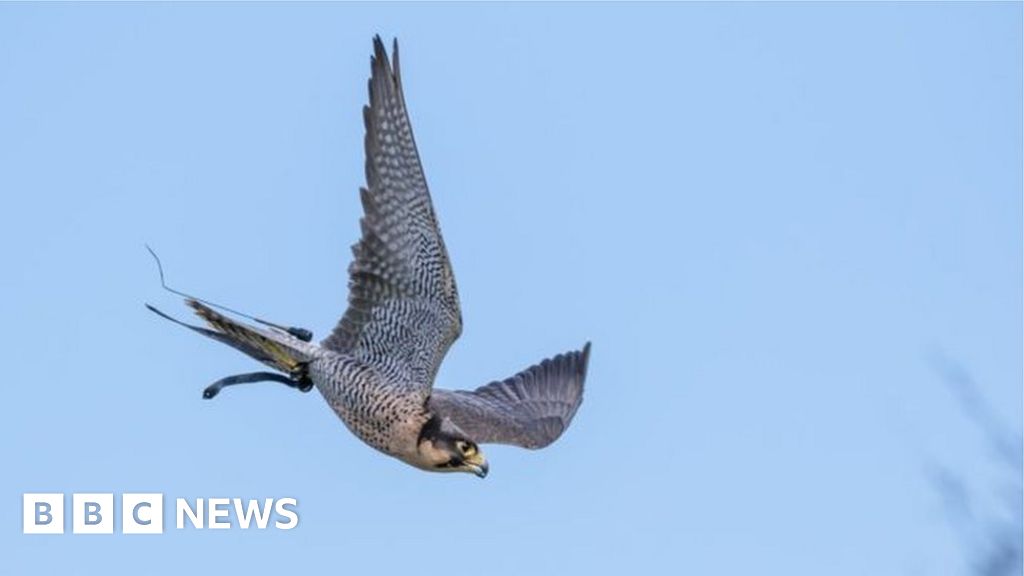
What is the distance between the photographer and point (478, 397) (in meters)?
19.2

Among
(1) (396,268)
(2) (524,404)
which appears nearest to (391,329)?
(1) (396,268)

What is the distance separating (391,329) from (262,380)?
79 centimetres

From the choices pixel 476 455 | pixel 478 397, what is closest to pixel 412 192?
pixel 476 455

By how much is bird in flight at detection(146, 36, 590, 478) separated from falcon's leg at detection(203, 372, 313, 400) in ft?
0.20

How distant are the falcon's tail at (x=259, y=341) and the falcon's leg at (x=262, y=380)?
56mm

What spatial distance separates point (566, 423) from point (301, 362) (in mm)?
2953

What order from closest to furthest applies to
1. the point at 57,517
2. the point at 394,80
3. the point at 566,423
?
1. the point at 394,80
2. the point at 566,423
3. the point at 57,517

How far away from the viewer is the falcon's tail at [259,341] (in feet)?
52.6

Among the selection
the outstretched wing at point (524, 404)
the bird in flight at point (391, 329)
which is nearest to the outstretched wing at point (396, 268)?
the bird in flight at point (391, 329)

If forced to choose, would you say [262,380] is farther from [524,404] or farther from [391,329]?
[524,404]

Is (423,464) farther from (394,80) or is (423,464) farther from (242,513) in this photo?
(242,513)

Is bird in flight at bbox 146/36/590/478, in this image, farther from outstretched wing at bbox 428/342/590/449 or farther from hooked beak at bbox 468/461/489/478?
outstretched wing at bbox 428/342/590/449

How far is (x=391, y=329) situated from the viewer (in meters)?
16.4

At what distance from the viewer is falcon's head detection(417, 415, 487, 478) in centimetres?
1622
